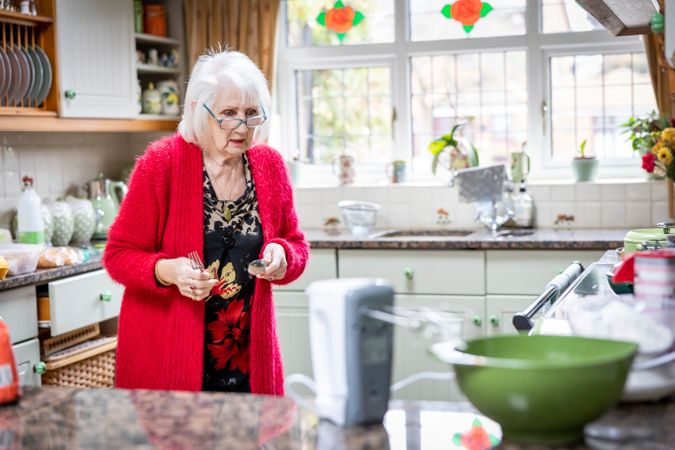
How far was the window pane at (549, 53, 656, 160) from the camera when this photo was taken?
450 centimetres

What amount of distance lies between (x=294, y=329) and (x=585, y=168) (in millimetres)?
1537

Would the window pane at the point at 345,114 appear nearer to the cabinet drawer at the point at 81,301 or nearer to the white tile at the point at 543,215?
the white tile at the point at 543,215

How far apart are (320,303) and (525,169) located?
3228 millimetres

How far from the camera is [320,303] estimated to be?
1395 millimetres

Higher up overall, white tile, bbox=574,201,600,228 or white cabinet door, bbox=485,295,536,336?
white tile, bbox=574,201,600,228

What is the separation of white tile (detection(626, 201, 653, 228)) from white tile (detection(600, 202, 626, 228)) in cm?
3

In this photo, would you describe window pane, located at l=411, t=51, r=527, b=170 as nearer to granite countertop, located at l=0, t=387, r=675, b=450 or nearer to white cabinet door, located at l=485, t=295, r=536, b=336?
white cabinet door, located at l=485, t=295, r=536, b=336

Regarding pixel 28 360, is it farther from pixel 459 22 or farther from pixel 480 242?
pixel 459 22

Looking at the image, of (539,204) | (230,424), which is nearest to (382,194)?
(539,204)

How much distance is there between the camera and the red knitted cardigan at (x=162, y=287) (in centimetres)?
237

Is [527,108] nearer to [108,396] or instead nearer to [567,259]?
[567,259]

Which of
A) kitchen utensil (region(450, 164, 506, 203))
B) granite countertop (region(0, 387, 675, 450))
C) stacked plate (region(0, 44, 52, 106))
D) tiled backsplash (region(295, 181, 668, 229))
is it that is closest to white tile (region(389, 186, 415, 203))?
tiled backsplash (region(295, 181, 668, 229))

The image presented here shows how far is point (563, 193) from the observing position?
14.3 ft

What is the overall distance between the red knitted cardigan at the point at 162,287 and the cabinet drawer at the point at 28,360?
102 cm
